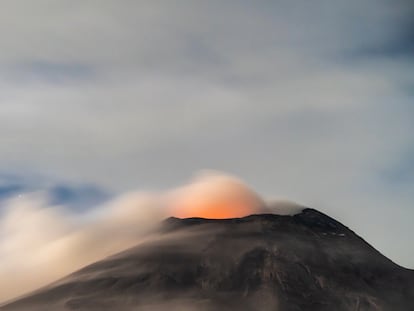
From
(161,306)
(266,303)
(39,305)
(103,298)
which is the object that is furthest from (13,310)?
(266,303)

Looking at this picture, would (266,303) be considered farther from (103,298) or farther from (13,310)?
(13,310)

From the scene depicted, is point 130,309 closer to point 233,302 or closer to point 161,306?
point 161,306

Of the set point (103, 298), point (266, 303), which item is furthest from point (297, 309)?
point (103, 298)

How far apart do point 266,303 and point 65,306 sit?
64467mm

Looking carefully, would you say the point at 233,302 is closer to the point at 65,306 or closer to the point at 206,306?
the point at 206,306

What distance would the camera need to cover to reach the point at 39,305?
19350 centimetres

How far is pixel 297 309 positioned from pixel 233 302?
20.9 metres

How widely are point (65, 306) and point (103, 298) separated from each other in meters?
13.8

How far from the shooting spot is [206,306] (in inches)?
7662

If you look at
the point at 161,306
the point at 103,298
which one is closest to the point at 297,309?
the point at 161,306

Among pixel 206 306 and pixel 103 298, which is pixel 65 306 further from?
pixel 206 306

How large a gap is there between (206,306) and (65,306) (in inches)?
1745

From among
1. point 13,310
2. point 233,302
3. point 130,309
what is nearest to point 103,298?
point 130,309

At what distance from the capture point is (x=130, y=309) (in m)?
191
